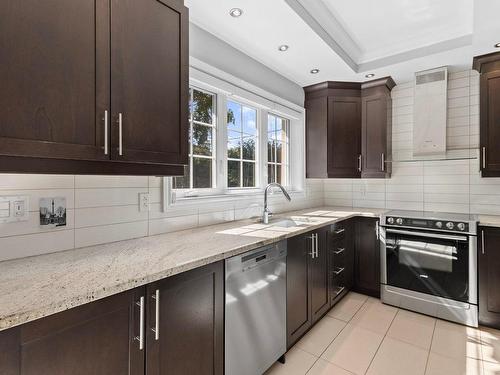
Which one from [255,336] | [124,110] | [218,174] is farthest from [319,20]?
[255,336]

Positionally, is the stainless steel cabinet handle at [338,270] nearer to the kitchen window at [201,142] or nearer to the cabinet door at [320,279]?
the cabinet door at [320,279]

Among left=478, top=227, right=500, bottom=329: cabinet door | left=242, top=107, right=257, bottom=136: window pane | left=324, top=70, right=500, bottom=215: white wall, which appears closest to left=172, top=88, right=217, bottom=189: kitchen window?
left=242, top=107, right=257, bottom=136: window pane

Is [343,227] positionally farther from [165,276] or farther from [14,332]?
[14,332]

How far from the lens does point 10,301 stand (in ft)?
2.61

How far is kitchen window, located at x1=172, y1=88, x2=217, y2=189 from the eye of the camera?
6.97 feet

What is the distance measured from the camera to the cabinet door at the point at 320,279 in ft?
7.30

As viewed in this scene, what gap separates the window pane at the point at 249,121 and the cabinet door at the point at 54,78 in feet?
5.38

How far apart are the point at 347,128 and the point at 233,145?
1538 millimetres

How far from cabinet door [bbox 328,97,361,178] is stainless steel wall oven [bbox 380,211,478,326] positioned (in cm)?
76

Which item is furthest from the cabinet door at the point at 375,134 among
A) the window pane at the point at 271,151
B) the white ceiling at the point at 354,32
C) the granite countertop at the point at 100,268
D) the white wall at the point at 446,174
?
the granite countertop at the point at 100,268

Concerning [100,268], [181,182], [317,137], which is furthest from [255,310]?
[317,137]

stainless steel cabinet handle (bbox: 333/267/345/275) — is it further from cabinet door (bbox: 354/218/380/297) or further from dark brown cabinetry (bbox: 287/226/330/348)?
cabinet door (bbox: 354/218/380/297)

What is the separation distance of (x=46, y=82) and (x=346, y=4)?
6.85 ft

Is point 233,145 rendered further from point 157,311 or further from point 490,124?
point 490,124
